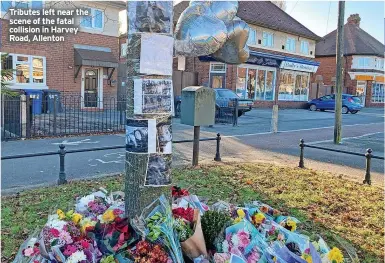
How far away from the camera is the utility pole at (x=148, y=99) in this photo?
275 centimetres

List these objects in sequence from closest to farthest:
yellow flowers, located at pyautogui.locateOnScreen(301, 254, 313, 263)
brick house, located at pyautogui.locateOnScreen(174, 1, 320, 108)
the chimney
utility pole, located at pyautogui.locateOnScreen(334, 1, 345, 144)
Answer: yellow flowers, located at pyautogui.locateOnScreen(301, 254, 313, 263) < utility pole, located at pyautogui.locateOnScreen(334, 1, 345, 144) < brick house, located at pyautogui.locateOnScreen(174, 1, 320, 108) < the chimney

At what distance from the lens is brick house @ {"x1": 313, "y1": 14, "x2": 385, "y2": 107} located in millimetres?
39594

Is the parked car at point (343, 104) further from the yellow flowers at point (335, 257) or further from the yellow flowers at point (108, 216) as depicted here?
the yellow flowers at point (108, 216)

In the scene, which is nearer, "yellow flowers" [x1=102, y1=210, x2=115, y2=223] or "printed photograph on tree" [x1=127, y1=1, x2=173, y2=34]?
"printed photograph on tree" [x1=127, y1=1, x2=173, y2=34]

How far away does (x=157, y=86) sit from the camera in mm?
2785

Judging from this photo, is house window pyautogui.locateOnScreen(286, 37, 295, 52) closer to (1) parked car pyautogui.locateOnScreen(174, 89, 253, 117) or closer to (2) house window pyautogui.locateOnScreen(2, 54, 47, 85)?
(1) parked car pyautogui.locateOnScreen(174, 89, 253, 117)

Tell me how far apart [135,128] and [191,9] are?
343 centimetres

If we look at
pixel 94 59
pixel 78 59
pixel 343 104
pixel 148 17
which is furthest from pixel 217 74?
pixel 148 17

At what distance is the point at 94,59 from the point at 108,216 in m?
16.7

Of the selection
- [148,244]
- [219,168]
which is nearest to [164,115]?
[148,244]

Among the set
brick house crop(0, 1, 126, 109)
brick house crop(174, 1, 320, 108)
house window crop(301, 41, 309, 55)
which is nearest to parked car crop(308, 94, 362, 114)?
brick house crop(174, 1, 320, 108)

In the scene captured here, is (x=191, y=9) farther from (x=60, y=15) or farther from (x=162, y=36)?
(x=60, y=15)

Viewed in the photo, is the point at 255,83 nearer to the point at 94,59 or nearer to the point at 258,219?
the point at 94,59

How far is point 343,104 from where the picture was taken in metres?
28.3
